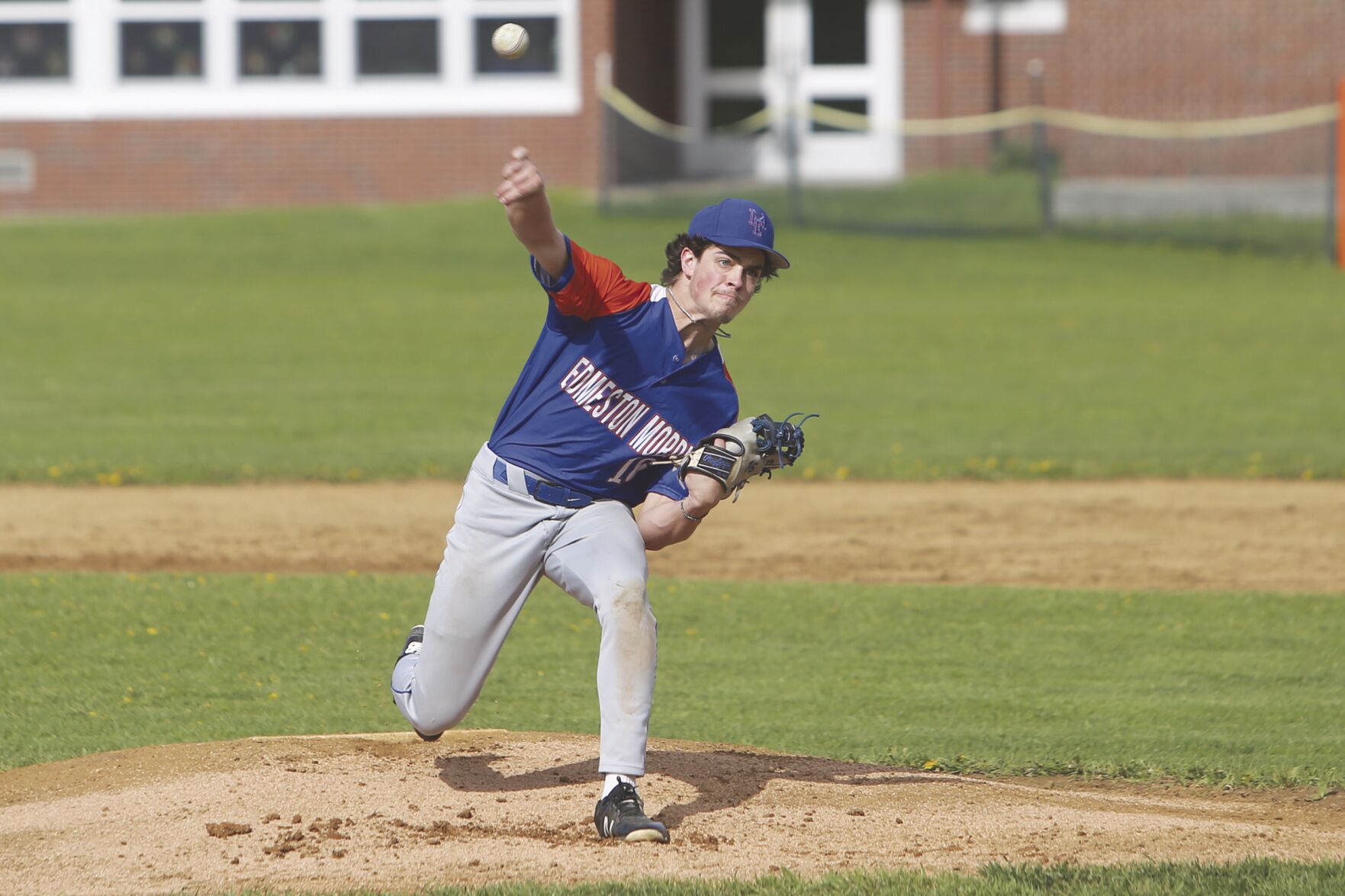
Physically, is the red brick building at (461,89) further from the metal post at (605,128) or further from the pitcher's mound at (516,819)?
the pitcher's mound at (516,819)

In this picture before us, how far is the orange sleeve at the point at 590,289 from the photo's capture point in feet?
18.2

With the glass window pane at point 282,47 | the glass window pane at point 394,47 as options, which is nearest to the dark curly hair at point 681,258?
the glass window pane at point 394,47

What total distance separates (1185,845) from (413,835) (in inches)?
95.2

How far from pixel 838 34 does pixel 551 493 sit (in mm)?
25196

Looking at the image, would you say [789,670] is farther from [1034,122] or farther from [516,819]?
[1034,122]

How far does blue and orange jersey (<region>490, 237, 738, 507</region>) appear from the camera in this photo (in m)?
5.75

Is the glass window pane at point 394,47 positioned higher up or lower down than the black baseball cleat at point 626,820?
higher up

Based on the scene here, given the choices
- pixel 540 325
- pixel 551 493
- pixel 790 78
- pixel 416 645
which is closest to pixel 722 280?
pixel 551 493

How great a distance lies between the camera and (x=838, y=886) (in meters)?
5.10

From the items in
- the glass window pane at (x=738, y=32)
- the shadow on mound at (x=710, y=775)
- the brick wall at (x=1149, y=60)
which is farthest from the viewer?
the glass window pane at (x=738, y=32)

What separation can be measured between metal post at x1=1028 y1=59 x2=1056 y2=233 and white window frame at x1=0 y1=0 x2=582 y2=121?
718cm

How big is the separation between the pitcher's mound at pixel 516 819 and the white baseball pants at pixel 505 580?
1.12 feet

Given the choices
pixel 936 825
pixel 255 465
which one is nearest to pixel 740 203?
pixel 936 825

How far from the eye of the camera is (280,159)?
27.9 meters
